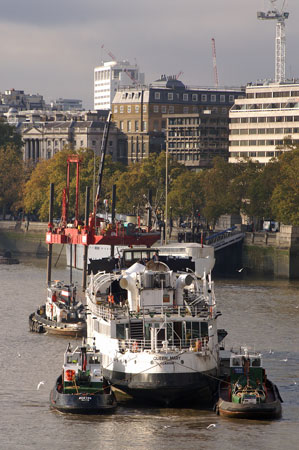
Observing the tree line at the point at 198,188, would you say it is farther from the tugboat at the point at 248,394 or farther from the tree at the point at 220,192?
the tugboat at the point at 248,394

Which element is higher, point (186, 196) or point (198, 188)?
point (198, 188)

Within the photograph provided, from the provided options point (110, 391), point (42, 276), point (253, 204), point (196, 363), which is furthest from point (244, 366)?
point (253, 204)

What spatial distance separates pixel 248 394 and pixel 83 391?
748cm

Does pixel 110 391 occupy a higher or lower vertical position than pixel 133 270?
lower

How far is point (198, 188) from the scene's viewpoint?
173125mm

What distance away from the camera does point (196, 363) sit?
58.4 meters

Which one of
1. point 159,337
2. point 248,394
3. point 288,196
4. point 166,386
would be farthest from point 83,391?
point 288,196

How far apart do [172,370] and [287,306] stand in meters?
44.5

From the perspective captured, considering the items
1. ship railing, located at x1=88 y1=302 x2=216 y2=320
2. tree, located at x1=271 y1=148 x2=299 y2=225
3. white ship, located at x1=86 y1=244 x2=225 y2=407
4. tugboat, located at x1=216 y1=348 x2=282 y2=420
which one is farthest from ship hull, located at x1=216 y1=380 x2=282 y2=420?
tree, located at x1=271 y1=148 x2=299 y2=225

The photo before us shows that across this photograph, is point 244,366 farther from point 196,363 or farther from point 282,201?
point 282,201

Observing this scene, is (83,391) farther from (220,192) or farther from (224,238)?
(220,192)

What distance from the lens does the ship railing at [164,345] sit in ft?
191

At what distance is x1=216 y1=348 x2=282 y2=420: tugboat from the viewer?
56.7m

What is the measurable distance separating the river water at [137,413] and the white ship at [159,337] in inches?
55.5
